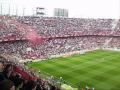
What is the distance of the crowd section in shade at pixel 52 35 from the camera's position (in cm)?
4359

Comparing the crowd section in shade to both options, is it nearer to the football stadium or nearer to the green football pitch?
the football stadium

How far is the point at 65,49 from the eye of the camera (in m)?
48.9

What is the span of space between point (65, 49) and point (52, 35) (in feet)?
13.1

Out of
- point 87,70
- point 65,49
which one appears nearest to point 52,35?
point 65,49

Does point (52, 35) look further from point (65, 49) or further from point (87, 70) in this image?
point (87, 70)

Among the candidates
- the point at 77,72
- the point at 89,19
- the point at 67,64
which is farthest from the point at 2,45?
the point at 89,19

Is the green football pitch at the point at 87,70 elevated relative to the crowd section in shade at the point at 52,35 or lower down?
lower down

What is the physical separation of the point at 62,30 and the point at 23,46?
475 inches

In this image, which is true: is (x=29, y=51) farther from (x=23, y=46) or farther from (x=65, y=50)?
(x=65, y=50)

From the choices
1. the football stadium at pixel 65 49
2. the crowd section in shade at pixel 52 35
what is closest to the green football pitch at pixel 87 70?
the football stadium at pixel 65 49

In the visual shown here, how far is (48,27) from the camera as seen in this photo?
176 ft

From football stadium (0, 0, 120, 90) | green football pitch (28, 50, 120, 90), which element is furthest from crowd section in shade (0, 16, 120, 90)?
green football pitch (28, 50, 120, 90)

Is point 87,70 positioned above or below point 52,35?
below

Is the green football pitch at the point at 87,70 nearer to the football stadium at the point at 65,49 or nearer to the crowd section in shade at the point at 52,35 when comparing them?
the football stadium at the point at 65,49
